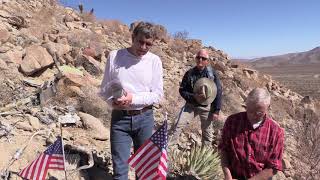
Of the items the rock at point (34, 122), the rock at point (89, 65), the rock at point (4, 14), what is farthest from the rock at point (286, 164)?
the rock at point (4, 14)

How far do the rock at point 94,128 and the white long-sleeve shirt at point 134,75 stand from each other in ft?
9.54

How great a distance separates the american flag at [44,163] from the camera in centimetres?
410

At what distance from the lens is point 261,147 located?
Result: 3.78m

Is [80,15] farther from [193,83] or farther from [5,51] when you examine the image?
[193,83]

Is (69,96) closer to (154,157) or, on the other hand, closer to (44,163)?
(44,163)

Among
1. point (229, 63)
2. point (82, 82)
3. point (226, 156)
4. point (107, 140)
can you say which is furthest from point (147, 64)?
point (229, 63)

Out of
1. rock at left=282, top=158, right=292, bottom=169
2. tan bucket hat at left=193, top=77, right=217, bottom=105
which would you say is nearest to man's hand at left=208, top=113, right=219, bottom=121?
tan bucket hat at left=193, top=77, right=217, bottom=105

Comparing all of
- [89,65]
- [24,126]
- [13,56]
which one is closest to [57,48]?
[89,65]

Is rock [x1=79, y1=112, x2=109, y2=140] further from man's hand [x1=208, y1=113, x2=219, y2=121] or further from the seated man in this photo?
the seated man

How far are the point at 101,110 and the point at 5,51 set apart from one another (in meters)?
2.60

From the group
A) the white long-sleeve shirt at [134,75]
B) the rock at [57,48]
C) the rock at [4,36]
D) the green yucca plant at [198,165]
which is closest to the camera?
the white long-sleeve shirt at [134,75]

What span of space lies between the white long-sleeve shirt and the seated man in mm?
786

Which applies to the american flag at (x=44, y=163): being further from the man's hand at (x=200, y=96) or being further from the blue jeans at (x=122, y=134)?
the man's hand at (x=200, y=96)

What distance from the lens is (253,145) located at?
3.80 meters
